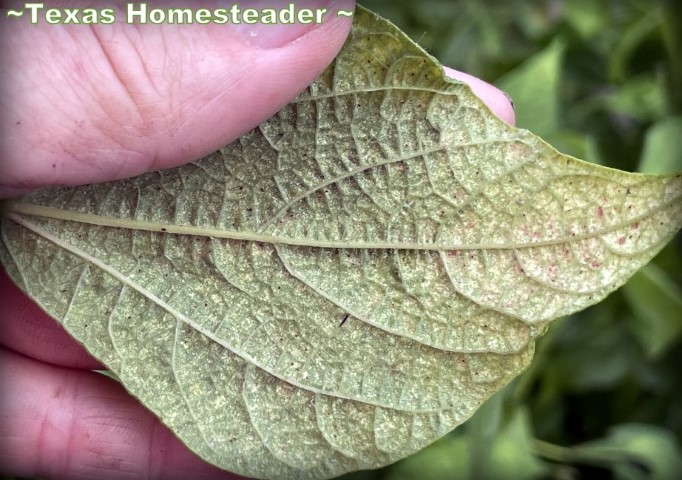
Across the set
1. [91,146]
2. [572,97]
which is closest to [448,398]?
[91,146]

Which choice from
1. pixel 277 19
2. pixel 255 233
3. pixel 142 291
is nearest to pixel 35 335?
pixel 142 291

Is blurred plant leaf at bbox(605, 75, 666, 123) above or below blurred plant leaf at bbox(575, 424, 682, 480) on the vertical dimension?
above

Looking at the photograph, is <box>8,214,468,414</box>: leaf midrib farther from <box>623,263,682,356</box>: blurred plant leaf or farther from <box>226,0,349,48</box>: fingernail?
<box>623,263,682,356</box>: blurred plant leaf

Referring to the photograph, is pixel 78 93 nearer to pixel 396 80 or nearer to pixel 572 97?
pixel 396 80

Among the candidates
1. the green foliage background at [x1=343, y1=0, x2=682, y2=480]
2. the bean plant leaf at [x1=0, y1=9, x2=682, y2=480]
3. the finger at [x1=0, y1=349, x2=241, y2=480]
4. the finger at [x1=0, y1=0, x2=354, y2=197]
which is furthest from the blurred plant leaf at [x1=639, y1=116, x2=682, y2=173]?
the finger at [x1=0, y1=349, x2=241, y2=480]

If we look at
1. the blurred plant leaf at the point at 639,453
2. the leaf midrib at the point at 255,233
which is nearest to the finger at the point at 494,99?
the leaf midrib at the point at 255,233

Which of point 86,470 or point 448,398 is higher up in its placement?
point 448,398

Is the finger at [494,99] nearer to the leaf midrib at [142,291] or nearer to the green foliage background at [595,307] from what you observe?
the green foliage background at [595,307]
